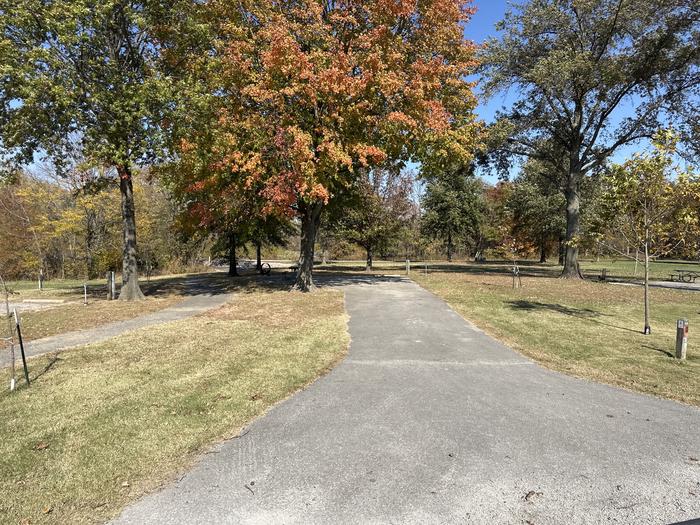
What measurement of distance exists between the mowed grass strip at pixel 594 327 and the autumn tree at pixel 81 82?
1102 cm

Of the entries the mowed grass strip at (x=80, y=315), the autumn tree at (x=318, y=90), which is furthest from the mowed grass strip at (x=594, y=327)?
the mowed grass strip at (x=80, y=315)

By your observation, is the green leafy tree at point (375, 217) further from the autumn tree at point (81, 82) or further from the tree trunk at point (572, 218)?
the autumn tree at point (81, 82)

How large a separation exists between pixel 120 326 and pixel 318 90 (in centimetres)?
917

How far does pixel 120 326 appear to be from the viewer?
10477 mm

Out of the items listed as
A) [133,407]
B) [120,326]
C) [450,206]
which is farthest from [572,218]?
[133,407]

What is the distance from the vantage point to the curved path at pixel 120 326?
328 inches

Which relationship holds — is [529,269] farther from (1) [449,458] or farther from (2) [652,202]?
(1) [449,458]

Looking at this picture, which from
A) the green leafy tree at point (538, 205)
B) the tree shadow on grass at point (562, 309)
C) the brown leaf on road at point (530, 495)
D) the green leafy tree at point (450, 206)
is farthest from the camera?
the green leafy tree at point (450, 206)

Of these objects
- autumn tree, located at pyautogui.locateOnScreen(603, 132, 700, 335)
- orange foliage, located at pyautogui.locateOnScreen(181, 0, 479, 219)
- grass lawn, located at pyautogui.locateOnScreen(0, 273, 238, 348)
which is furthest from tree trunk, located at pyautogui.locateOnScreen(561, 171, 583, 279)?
grass lawn, located at pyautogui.locateOnScreen(0, 273, 238, 348)

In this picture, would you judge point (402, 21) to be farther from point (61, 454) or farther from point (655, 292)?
point (61, 454)

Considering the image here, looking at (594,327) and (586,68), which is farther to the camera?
(586,68)

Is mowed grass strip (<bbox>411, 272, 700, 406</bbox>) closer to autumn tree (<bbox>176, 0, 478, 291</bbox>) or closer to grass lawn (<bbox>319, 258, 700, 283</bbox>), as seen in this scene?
autumn tree (<bbox>176, 0, 478, 291</bbox>)

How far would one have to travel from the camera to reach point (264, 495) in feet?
11.3

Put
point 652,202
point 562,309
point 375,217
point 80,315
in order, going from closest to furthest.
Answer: point 652,202 → point 80,315 → point 562,309 → point 375,217
